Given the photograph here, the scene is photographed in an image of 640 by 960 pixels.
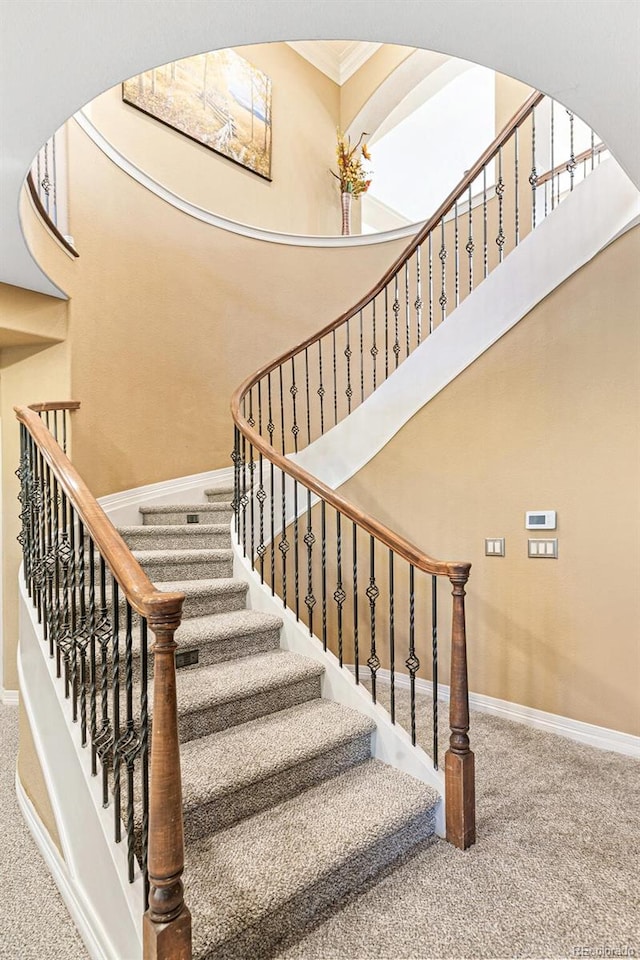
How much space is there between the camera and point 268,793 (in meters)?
1.90

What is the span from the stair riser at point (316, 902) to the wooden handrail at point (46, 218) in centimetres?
293

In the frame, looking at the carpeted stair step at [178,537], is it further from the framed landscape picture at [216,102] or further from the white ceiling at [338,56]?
the white ceiling at [338,56]

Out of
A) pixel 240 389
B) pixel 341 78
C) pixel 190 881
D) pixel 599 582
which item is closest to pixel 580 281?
pixel 599 582

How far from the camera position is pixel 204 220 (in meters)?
4.54

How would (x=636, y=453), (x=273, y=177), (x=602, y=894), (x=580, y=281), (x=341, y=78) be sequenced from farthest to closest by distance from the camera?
(x=341, y=78) → (x=273, y=177) → (x=580, y=281) → (x=636, y=453) → (x=602, y=894)

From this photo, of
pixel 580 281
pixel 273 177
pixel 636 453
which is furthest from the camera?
pixel 273 177

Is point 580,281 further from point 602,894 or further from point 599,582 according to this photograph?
point 602,894

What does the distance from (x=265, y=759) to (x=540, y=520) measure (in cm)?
180

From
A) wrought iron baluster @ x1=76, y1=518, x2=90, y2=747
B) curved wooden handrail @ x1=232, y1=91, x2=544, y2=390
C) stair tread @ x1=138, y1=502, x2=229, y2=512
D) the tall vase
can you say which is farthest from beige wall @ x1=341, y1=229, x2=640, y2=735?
the tall vase

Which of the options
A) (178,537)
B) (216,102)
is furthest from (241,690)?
(216,102)

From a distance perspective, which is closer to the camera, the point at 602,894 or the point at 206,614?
the point at 602,894

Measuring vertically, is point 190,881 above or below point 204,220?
below

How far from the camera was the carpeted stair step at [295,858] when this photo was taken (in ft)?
4.80

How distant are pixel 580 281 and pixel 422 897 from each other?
268 cm
